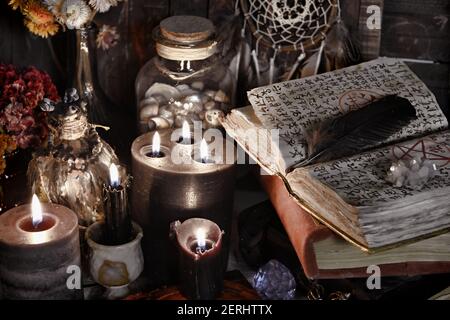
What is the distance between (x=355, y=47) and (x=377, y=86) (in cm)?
13

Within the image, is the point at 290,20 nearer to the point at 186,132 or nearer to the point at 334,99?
the point at 334,99

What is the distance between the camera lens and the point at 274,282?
112cm

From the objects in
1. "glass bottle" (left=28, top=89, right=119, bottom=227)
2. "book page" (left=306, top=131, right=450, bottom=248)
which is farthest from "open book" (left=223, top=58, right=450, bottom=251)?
"glass bottle" (left=28, top=89, right=119, bottom=227)

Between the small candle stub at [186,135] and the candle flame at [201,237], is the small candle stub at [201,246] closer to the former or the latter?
the candle flame at [201,237]

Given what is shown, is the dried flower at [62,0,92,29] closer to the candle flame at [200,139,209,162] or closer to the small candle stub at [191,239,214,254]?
the candle flame at [200,139,209,162]

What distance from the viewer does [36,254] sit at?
991 mm

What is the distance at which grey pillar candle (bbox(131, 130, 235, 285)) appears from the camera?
113 cm

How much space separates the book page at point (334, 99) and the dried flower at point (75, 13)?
11.8 inches

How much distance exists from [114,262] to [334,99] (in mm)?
428

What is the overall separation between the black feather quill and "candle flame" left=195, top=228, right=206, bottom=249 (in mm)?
180

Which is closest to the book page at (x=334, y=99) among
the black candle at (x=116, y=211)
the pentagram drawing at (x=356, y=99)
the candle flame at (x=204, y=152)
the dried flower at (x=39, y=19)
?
the pentagram drawing at (x=356, y=99)

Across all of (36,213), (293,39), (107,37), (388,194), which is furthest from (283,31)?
(36,213)
